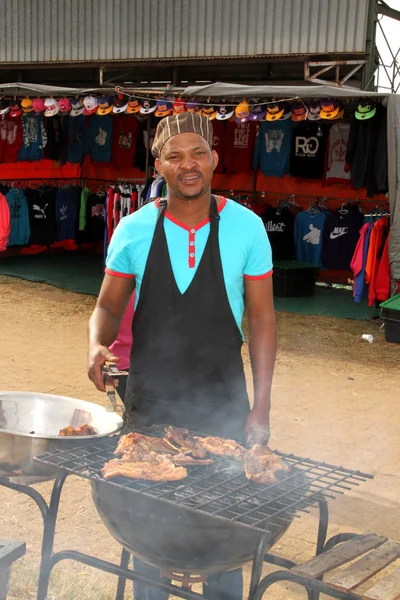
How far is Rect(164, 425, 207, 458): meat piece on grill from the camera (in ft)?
9.34

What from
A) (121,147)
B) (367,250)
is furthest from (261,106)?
(121,147)

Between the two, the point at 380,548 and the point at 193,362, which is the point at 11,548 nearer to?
the point at 193,362

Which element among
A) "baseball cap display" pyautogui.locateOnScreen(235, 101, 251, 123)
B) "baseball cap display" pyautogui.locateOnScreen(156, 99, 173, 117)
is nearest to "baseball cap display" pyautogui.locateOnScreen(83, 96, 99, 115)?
"baseball cap display" pyautogui.locateOnScreen(156, 99, 173, 117)

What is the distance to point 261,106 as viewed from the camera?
939cm

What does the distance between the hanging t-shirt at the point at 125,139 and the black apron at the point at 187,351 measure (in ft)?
34.7

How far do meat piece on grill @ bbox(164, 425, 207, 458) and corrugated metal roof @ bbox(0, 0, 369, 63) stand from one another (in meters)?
10.3

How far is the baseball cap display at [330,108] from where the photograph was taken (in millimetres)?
8891

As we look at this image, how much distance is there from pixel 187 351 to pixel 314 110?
6.56 meters

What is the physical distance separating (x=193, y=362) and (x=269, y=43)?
1066 centimetres

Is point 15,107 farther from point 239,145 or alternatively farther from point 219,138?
point 239,145

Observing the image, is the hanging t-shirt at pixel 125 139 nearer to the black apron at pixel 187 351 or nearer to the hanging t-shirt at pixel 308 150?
the hanging t-shirt at pixel 308 150

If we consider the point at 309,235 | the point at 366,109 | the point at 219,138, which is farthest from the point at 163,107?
Result: the point at 309,235

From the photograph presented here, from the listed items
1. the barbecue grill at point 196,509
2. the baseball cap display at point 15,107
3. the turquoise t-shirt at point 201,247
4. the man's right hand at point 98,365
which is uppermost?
the baseball cap display at point 15,107

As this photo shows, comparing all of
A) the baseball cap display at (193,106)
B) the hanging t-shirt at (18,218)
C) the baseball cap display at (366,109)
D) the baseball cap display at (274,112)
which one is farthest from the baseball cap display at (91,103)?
the baseball cap display at (366,109)
